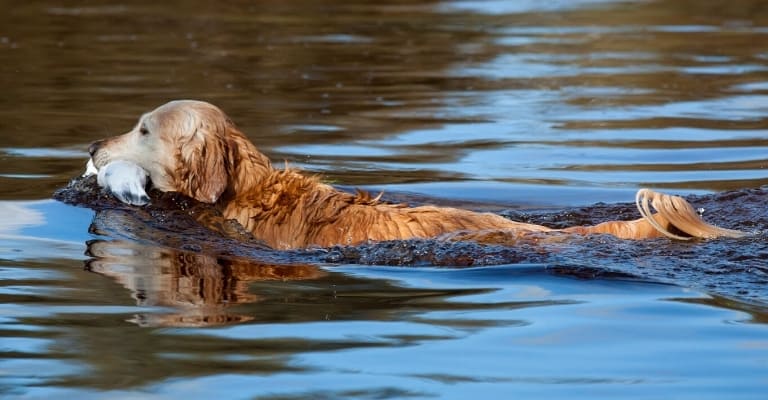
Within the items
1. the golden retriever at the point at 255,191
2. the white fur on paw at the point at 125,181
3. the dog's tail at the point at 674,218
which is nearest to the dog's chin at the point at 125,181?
the white fur on paw at the point at 125,181

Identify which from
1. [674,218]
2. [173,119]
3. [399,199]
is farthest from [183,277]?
[399,199]

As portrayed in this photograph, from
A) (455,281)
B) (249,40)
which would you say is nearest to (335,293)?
(455,281)

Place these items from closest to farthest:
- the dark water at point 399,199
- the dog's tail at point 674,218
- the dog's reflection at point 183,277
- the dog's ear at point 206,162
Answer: the dark water at point 399,199
the dog's reflection at point 183,277
the dog's tail at point 674,218
the dog's ear at point 206,162

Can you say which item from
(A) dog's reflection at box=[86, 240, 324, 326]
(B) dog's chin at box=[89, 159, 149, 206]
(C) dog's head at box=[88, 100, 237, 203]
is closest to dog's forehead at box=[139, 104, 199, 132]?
(C) dog's head at box=[88, 100, 237, 203]

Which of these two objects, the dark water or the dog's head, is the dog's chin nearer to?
the dog's head

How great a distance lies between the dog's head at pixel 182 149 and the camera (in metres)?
9.23

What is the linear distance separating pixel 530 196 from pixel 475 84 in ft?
20.1

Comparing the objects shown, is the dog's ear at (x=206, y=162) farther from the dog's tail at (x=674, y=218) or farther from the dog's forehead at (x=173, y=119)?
the dog's tail at (x=674, y=218)

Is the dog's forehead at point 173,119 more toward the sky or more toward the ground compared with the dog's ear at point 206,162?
more toward the sky

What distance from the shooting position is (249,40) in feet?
68.3

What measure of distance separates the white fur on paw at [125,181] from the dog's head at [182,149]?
136 mm

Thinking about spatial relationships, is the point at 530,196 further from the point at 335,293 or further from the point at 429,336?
the point at 429,336

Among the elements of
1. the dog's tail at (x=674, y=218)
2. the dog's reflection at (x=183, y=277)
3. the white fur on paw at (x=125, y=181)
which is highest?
the white fur on paw at (x=125, y=181)

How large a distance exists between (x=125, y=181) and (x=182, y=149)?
1.37 feet
